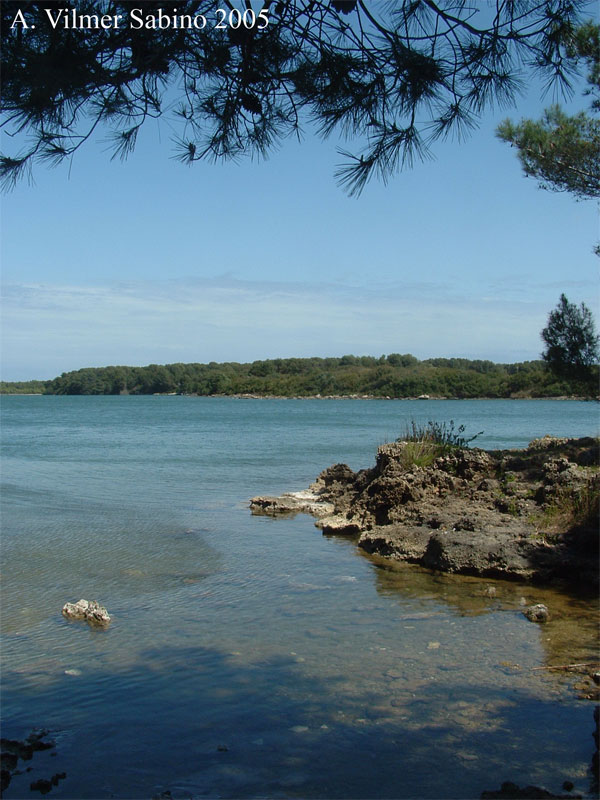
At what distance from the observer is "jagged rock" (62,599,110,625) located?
625 centimetres

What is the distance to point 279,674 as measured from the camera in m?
Result: 5.06

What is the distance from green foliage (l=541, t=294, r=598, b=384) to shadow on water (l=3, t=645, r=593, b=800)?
10610 mm

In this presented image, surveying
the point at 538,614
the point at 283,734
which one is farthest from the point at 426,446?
the point at 283,734

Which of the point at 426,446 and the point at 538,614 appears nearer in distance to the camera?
the point at 538,614

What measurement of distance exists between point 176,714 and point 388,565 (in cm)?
432

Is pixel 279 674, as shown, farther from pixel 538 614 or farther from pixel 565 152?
pixel 565 152

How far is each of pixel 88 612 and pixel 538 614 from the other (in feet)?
12.9

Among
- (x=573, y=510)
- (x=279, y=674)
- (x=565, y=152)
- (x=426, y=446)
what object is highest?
(x=565, y=152)

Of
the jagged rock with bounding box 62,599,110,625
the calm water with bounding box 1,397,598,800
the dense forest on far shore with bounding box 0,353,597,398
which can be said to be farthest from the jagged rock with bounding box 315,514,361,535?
the dense forest on far shore with bounding box 0,353,597,398

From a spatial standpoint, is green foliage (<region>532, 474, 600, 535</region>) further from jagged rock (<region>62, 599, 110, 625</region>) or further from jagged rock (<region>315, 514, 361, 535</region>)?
jagged rock (<region>62, 599, 110, 625</region>)

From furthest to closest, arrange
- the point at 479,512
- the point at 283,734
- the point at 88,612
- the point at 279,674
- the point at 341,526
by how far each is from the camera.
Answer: the point at 341,526 < the point at 479,512 < the point at 88,612 < the point at 279,674 < the point at 283,734

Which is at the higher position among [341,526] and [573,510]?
[573,510]

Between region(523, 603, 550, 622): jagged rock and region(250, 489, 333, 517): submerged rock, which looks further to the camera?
region(250, 489, 333, 517): submerged rock

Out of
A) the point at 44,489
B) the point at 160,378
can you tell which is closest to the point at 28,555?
the point at 44,489
